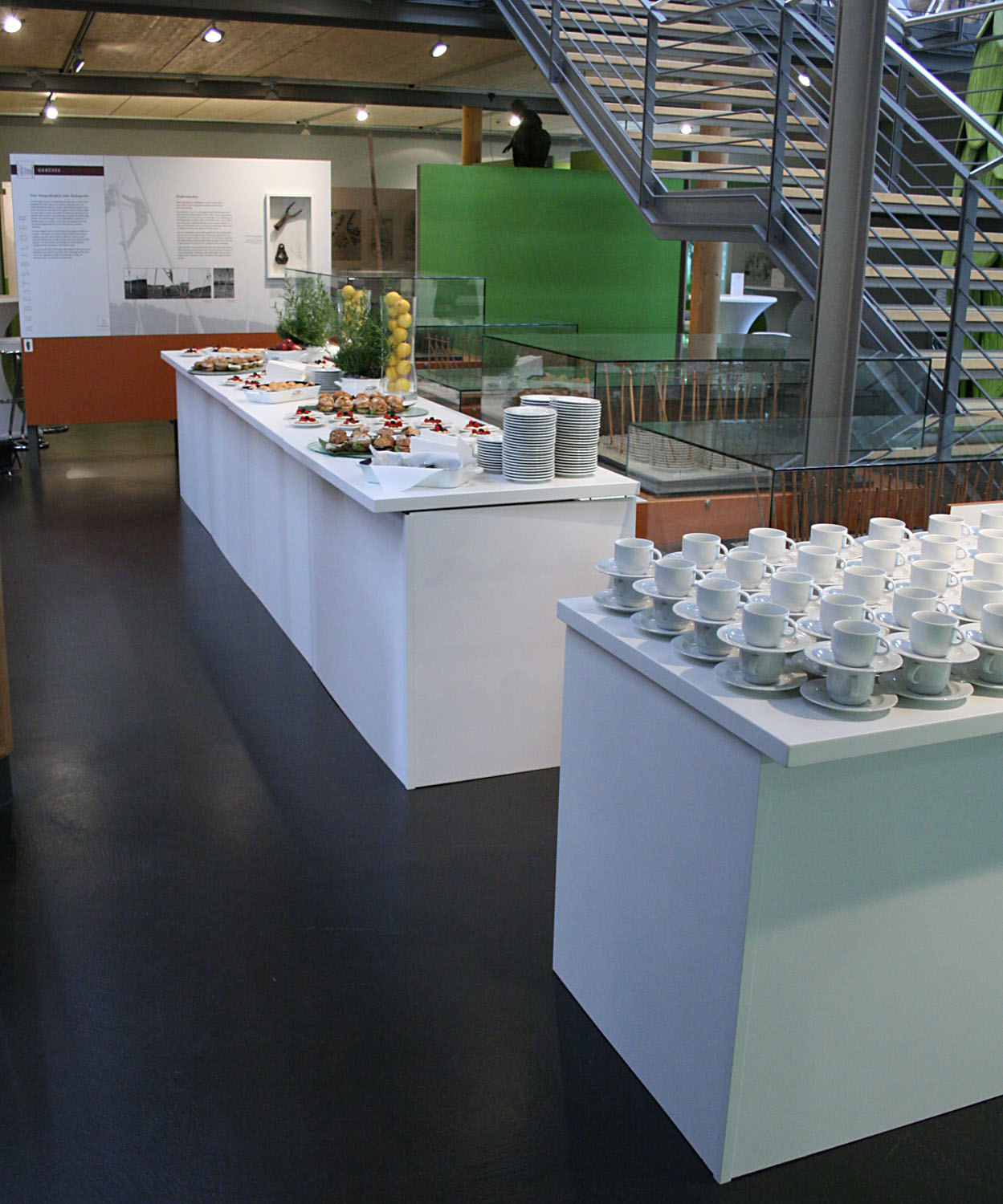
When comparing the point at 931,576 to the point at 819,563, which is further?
the point at 819,563

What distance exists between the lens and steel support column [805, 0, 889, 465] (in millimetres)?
4461

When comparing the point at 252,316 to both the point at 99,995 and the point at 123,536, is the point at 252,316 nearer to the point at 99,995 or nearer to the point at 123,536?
the point at 123,536

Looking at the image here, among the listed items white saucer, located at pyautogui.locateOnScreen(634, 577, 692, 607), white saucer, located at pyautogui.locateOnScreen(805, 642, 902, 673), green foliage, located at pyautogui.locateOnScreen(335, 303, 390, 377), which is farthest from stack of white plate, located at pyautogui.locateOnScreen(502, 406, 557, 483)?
green foliage, located at pyautogui.locateOnScreen(335, 303, 390, 377)

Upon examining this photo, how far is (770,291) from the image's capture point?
15.1 meters

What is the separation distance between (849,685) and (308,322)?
19.6 feet

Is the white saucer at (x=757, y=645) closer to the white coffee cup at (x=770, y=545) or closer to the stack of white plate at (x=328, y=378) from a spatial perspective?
the white coffee cup at (x=770, y=545)

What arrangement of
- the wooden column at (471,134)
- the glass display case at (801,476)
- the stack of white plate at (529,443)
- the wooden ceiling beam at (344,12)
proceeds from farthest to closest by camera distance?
1. the wooden column at (471,134)
2. the wooden ceiling beam at (344,12)
3. the stack of white plate at (529,443)
4. the glass display case at (801,476)

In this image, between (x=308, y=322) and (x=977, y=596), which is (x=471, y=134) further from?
(x=977, y=596)

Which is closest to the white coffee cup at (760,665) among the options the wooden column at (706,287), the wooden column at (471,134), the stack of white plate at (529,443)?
the stack of white plate at (529,443)

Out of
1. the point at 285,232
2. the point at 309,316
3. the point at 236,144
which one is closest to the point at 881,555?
the point at 309,316

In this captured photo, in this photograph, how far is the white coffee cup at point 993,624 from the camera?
2.12 meters

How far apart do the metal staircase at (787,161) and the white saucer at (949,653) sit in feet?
7.31

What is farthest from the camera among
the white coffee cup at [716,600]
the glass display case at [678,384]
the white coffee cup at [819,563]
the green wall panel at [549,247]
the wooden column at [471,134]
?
the wooden column at [471,134]

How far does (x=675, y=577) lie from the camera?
7.89ft
